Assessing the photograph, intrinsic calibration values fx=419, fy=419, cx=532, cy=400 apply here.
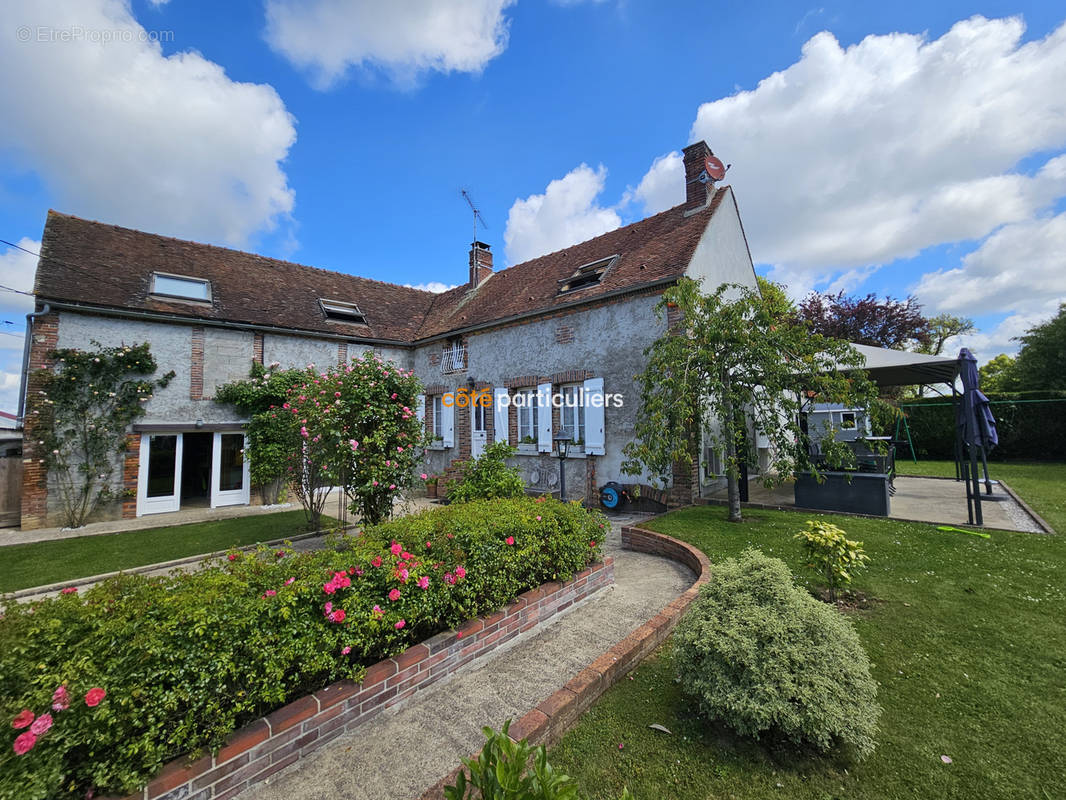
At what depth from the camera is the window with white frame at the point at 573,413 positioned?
9.85 m

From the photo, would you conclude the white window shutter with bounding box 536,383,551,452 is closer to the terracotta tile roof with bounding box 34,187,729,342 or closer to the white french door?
the terracotta tile roof with bounding box 34,187,729,342

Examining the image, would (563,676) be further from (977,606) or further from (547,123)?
(547,123)

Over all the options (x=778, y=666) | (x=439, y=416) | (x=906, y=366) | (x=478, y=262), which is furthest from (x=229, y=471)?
(x=906, y=366)

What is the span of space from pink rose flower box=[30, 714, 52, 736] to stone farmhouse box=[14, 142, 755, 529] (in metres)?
7.28

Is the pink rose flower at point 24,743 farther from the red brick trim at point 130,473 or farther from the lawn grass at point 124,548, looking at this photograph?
the red brick trim at point 130,473

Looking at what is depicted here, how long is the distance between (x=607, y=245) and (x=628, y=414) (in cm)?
539

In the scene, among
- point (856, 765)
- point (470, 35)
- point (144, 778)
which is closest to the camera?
point (144, 778)

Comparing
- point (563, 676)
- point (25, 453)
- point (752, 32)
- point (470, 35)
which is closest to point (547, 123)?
point (470, 35)

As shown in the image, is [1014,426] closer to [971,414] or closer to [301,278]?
[971,414]

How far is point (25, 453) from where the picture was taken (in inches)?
347

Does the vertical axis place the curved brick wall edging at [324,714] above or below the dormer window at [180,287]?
below

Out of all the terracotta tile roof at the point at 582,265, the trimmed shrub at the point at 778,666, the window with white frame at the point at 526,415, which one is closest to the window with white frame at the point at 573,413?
the window with white frame at the point at 526,415
